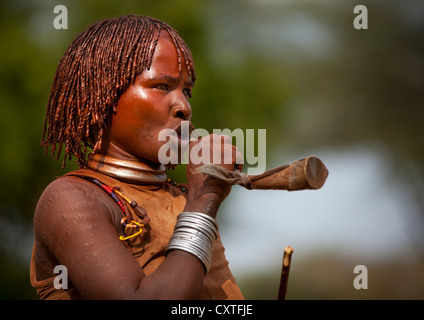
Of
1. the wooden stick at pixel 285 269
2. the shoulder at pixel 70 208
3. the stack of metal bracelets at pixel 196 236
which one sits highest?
the shoulder at pixel 70 208

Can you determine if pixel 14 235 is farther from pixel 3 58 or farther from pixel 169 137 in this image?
pixel 169 137

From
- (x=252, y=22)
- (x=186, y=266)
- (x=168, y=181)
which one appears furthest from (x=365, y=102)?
(x=186, y=266)

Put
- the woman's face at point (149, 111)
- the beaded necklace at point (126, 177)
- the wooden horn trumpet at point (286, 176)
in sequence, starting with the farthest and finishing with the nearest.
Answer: the woman's face at point (149, 111) → the beaded necklace at point (126, 177) → the wooden horn trumpet at point (286, 176)

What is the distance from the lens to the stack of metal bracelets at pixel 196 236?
7.68ft

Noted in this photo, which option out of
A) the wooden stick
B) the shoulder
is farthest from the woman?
the wooden stick

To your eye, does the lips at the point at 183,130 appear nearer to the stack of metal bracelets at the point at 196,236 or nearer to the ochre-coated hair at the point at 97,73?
the ochre-coated hair at the point at 97,73

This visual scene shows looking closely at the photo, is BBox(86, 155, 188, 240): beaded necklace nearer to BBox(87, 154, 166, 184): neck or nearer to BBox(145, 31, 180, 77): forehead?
BBox(87, 154, 166, 184): neck

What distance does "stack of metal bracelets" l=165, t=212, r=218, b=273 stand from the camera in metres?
2.34

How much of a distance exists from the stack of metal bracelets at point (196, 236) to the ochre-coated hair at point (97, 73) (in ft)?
1.73

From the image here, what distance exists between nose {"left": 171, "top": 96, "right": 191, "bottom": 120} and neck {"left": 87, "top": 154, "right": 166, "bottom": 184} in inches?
10.2

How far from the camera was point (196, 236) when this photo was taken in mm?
2363

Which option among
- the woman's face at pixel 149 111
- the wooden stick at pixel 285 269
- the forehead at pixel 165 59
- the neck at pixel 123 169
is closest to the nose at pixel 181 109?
the woman's face at pixel 149 111

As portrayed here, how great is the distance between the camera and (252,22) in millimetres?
7688
